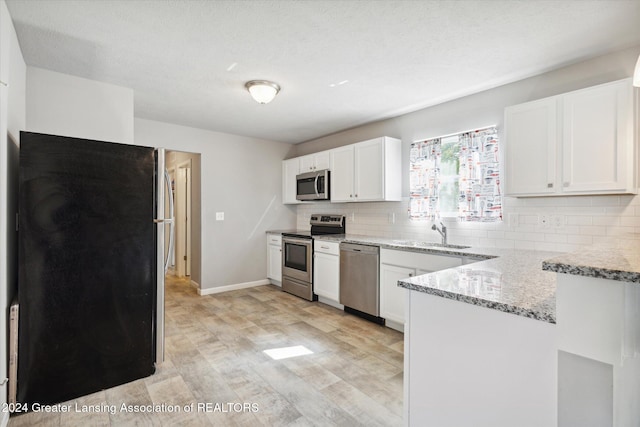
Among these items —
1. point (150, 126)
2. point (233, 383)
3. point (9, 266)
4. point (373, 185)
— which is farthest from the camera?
point (150, 126)

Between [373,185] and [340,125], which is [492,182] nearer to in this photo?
[373,185]

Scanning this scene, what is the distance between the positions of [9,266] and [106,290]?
1.82ft

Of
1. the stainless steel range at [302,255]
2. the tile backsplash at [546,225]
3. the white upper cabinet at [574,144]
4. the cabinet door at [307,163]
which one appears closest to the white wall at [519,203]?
the tile backsplash at [546,225]

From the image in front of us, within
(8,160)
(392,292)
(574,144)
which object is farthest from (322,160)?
(8,160)

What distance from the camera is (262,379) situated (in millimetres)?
2340

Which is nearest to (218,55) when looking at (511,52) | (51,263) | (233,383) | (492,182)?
(51,263)

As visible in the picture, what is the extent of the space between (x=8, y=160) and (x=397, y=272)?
122 inches

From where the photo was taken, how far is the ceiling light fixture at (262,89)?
2.90 meters

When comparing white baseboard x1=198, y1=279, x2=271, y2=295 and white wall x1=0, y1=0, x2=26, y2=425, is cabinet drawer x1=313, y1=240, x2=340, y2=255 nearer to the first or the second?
white baseboard x1=198, y1=279, x2=271, y2=295

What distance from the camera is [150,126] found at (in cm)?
417

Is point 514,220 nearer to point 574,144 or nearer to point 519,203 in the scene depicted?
point 519,203

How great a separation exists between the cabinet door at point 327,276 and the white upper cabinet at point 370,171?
0.83m

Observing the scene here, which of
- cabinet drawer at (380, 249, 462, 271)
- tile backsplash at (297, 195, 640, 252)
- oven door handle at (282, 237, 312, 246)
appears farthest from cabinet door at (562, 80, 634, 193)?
oven door handle at (282, 237, 312, 246)

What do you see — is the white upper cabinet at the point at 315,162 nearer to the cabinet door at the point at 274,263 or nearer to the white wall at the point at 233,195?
the white wall at the point at 233,195
